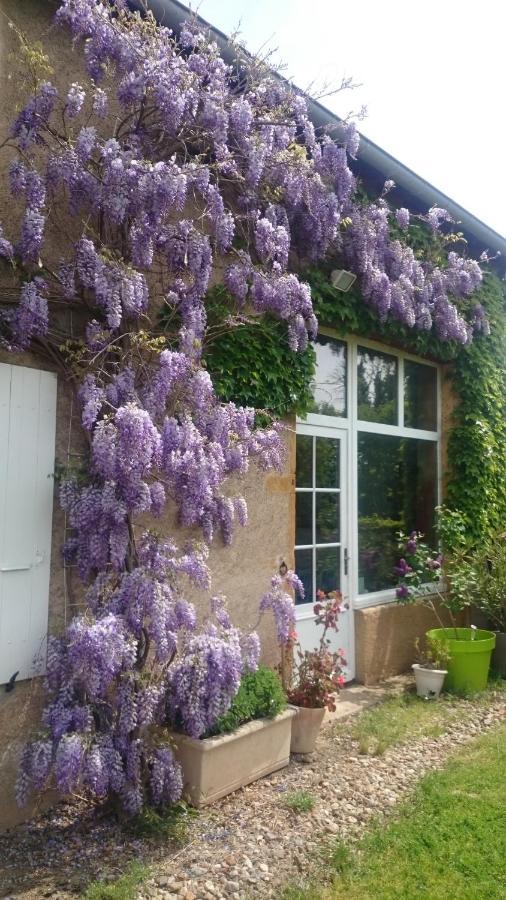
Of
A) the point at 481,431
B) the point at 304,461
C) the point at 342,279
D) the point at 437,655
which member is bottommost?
the point at 437,655

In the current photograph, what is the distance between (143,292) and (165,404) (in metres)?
0.57

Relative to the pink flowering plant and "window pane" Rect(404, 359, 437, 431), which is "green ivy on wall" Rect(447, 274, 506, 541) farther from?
the pink flowering plant

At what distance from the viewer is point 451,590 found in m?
5.84

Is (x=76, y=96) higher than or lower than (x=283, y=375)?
higher

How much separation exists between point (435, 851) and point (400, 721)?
63.0 inches

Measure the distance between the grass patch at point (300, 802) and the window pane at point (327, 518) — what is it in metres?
2.04

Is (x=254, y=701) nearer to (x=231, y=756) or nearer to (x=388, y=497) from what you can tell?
(x=231, y=756)

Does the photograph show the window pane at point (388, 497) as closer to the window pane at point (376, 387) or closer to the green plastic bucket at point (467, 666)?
the window pane at point (376, 387)

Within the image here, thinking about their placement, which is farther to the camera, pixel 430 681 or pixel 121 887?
pixel 430 681

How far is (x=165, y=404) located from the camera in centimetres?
343

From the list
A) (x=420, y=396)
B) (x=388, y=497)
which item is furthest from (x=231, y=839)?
(x=420, y=396)

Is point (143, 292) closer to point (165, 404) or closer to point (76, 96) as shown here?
point (165, 404)

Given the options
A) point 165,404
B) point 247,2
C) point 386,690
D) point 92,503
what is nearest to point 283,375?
point 165,404

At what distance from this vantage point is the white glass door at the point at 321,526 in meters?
4.91
